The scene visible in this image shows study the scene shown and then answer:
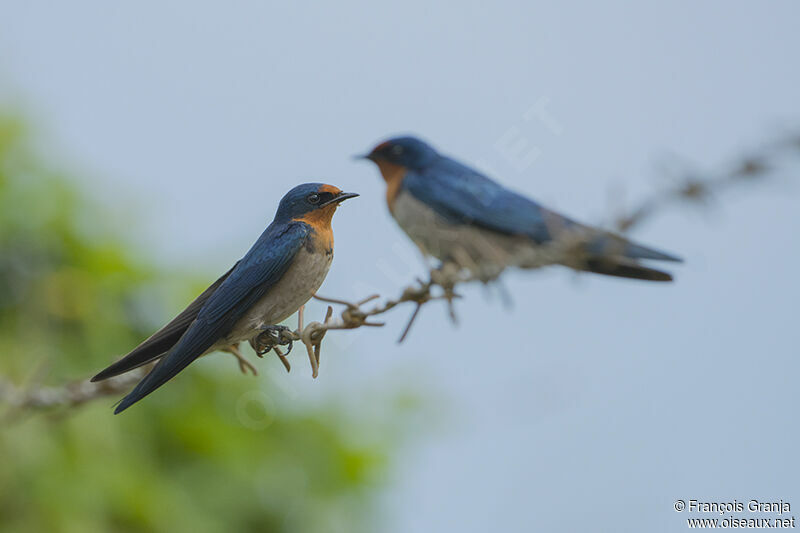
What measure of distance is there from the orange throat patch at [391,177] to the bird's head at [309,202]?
0.37 ft

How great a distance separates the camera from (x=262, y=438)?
562 centimetres

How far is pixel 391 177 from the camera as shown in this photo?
1653 mm

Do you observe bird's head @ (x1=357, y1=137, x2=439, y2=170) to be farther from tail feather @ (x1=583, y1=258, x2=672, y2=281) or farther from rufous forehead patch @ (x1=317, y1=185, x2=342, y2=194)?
tail feather @ (x1=583, y1=258, x2=672, y2=281)

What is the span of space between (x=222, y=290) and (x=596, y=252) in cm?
68

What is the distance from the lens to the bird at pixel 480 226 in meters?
1.00

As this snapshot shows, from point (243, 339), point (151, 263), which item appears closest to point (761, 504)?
point (243, 339)

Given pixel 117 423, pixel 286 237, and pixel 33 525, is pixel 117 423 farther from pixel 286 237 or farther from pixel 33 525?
pixel 286 237

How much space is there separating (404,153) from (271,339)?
45cm

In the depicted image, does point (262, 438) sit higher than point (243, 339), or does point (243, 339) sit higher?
point (262, 438)

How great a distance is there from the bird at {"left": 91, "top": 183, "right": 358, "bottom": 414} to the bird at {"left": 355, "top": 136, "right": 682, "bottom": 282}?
144mm

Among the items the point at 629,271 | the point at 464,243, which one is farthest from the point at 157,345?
the point at 629,271

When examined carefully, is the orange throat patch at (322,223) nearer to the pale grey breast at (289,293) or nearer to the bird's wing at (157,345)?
the pale grey breast at (289,293)

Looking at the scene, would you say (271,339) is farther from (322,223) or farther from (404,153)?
(404,153)

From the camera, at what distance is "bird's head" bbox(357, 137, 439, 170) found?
1.64 m
